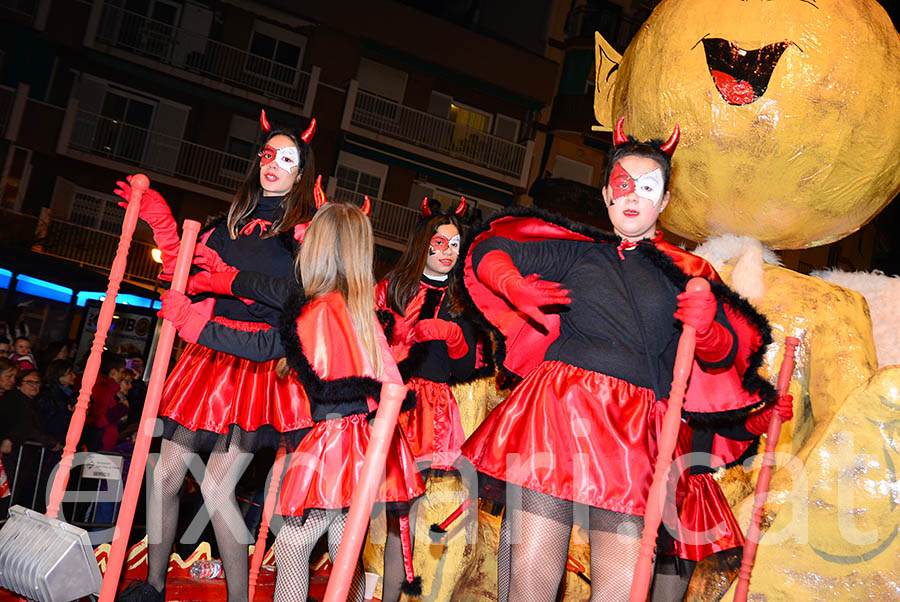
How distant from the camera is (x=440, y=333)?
3.79 metres

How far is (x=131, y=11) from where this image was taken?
15.2m

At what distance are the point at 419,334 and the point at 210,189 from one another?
12139 mm

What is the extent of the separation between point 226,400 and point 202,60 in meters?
13.8

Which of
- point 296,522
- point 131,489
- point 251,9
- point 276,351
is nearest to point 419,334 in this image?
point 276,351

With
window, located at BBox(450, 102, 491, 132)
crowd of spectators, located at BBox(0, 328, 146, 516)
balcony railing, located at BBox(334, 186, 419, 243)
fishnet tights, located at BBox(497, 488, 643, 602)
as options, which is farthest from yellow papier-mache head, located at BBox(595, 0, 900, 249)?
window, located at BBox(450, 102, 491, 132)

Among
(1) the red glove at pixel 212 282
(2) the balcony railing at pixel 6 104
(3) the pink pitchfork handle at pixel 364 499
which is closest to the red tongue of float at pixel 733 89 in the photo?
(1) the red glove at pixel 212 282

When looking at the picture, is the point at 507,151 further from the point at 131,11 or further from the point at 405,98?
the point at 131,11

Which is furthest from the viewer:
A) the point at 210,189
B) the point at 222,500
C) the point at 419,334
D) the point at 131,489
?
the point at 210,189

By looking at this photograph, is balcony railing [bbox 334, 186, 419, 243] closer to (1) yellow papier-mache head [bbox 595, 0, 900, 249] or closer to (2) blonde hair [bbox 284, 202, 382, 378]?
(1) yellow papier-mache head [bbox 595, 0, 900, 249]

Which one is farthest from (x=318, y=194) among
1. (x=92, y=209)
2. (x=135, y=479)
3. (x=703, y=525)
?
(x=92, y=209)

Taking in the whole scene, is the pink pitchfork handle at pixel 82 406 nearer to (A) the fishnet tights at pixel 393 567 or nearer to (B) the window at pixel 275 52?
(A) the fishnet tights at pixel 393 567

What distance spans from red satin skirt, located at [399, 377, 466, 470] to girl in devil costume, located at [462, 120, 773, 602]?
132 centimetres

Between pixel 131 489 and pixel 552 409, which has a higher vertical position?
pixel 552 409

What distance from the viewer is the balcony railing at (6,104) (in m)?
13.9
